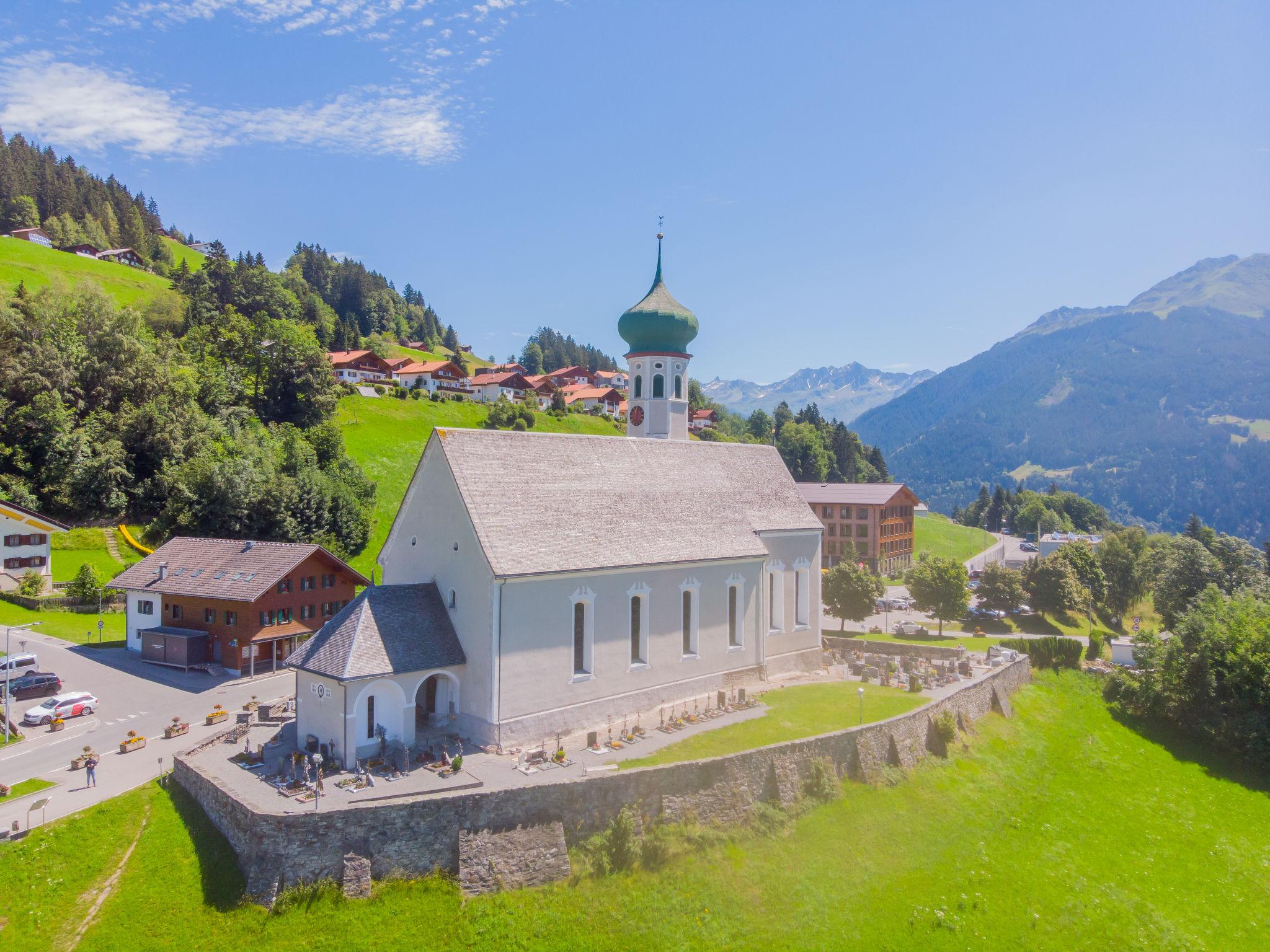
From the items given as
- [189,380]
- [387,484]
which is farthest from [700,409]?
[189,380]

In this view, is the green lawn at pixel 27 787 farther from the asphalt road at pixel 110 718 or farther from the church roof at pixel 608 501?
the church roof at pixel 608 501

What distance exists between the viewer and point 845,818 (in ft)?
99.8

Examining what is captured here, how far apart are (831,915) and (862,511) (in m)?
78.3

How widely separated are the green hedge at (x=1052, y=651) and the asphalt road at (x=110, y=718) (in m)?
49.7

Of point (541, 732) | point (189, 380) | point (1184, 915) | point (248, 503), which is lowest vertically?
point (1184, 915)

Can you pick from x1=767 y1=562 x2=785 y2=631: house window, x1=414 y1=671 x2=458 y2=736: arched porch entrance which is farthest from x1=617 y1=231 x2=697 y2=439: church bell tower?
x1=414 y1=671 x2=458 y2=736: arched porch entrance

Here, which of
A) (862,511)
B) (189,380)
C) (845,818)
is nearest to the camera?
(845,818)

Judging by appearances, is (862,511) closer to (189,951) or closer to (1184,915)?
(1184,915)

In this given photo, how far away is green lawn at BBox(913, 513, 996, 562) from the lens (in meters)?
121

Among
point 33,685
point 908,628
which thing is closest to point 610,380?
point 908,628

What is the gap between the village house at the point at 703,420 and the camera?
148750mm

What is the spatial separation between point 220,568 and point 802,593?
115 ft

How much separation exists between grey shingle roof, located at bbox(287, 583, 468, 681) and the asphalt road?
25.2 ft

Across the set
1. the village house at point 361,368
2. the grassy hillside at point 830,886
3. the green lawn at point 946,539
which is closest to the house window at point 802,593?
the grassy hillside at point 830,886
